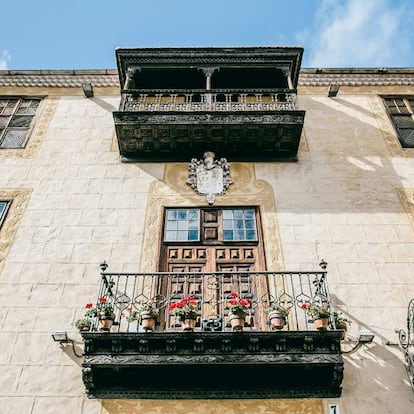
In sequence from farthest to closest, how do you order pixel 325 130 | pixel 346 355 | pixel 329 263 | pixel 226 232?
pixel 325 130, pixel 226 232, pixel 329 263, pixel 346 355

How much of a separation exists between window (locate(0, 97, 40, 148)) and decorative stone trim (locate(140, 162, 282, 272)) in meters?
3.66

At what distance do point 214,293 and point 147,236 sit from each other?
6.14 ft

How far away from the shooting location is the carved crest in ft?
31.6

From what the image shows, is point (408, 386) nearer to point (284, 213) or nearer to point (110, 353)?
point (284, 213)

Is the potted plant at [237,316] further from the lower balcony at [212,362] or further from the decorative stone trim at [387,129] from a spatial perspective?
the decorative stone trim at [387,129]

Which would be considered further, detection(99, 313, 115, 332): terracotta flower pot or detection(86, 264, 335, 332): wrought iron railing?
detection(86, 264, 335, 332): wrought iron railing

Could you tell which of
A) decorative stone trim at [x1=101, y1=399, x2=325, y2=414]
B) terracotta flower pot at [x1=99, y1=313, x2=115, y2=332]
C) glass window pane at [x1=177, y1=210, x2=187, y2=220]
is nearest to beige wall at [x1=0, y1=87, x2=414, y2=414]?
decorative stone trim at [x1=101, y1=399, x2=325, y2=414]

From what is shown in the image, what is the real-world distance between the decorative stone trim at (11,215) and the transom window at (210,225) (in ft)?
9.65

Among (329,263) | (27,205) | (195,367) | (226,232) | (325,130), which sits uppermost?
(325,130)

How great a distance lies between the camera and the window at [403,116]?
35.6 ft

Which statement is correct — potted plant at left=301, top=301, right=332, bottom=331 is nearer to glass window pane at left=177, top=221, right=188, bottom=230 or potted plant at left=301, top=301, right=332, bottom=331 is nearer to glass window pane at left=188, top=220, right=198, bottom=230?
glass window pane at left=188, top=220, right=198, bottom=230

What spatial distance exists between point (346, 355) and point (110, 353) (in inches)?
143

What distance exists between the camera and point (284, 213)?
30.1ft

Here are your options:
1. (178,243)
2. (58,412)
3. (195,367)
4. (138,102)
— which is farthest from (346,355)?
(138,102)
